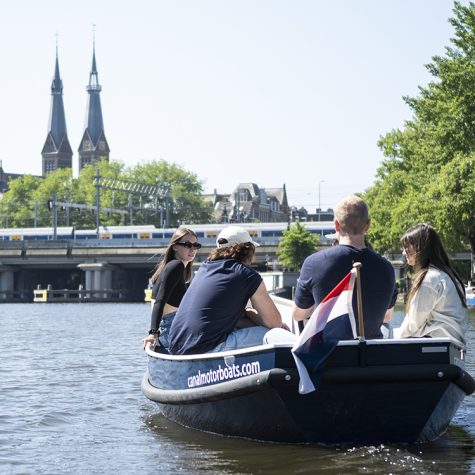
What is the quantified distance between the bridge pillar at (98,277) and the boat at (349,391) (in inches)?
3572

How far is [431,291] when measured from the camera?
9.81 meters

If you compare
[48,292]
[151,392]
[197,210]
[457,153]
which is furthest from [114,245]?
[151,392]

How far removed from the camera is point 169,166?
456ft

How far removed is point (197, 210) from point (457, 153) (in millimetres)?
93714

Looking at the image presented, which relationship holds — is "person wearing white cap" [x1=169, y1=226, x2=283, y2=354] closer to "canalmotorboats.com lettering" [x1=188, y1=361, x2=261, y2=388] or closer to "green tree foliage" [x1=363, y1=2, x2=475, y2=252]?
"canalmotorboats.com lettering" [x1=188, y1=361, x2=261, y2=388]

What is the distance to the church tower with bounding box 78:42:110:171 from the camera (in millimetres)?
184000

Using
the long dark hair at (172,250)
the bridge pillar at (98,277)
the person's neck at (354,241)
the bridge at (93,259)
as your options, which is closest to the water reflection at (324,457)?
the person's neck at (354,241)

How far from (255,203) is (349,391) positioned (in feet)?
536

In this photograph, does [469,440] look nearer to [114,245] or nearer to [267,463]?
[267,463]

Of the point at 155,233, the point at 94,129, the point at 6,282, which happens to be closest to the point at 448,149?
the point at 155,233

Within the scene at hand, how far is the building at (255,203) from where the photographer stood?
17125cm

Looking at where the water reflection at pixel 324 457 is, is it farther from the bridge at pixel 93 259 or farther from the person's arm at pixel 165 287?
the bridge at pixel 93 259

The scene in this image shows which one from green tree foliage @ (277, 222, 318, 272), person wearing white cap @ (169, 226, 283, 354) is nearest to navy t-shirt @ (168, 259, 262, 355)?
person wearing white cap @ (169, 226, 283, 354)

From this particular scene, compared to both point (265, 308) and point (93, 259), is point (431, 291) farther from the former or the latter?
point (93, 259)
